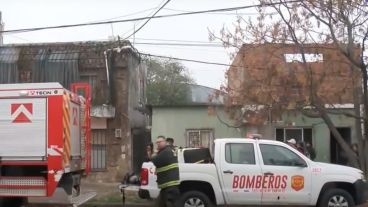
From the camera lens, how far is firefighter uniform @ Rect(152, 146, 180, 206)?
11.2 m

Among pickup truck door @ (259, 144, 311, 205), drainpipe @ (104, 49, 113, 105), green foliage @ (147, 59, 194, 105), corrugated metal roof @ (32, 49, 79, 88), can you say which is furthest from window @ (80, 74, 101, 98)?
green foliage @ (147, 59, 194, 105)

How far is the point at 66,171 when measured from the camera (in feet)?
39.5

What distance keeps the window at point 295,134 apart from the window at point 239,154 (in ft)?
35.5

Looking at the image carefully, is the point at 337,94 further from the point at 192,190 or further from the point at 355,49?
the point at 192,190

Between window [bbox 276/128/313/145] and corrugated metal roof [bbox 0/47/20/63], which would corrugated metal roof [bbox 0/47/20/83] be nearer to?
corrugated metal roof [bbox 0/47/20/63]

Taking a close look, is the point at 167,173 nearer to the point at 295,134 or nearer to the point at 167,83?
the point at 295,134

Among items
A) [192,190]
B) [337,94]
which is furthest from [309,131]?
[192,190]

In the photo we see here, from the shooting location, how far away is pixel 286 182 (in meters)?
12.2

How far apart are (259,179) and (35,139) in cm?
466

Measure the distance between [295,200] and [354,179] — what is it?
134 cm

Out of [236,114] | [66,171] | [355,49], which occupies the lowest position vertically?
[66,171]

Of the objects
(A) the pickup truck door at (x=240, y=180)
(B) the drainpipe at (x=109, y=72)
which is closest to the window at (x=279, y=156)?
(A) the pickup truck door at (x=240, y=180)

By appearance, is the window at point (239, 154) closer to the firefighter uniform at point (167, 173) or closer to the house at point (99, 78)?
the firefighter uniform at point (167, 173)

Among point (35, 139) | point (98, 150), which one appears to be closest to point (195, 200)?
point (35, 139)
